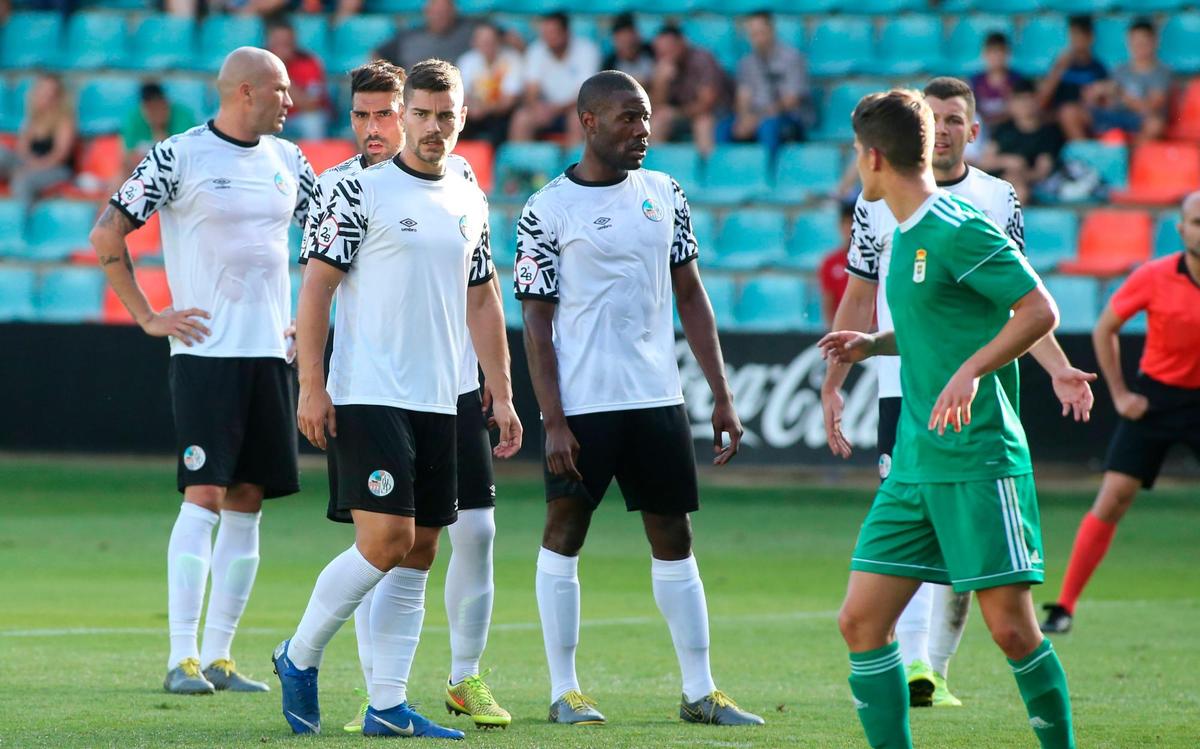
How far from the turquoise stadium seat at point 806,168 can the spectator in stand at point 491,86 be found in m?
2.95

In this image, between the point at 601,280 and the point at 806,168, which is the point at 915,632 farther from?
the point at 806,168

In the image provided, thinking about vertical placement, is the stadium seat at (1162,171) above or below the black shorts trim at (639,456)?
above

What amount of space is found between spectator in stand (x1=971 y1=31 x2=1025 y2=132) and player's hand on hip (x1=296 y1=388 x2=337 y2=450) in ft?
41.9

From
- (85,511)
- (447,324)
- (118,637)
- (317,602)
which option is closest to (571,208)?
(447,324)

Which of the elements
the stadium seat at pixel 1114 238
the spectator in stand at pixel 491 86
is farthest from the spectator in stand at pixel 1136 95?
the spectator in stand at pixel 491 86

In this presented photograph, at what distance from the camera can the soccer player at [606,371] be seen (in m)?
6.24

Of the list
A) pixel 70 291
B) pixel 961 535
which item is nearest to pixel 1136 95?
pixel 70 291

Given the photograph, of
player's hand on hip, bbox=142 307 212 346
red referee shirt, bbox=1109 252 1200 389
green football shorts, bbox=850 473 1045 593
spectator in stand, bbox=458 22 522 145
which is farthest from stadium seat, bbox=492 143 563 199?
green football shorts, bbox=850 473 1045 593

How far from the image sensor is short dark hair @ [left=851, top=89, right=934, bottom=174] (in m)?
4.82

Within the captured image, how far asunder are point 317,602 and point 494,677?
1727 millimetres

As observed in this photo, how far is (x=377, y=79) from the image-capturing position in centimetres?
648

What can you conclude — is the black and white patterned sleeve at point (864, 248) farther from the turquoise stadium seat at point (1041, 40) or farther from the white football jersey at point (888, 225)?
the turquoise stadium seat at point (1041, 40)

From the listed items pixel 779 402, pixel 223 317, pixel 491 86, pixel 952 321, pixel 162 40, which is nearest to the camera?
pixel 952 321

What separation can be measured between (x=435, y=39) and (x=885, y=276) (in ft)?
42.6
